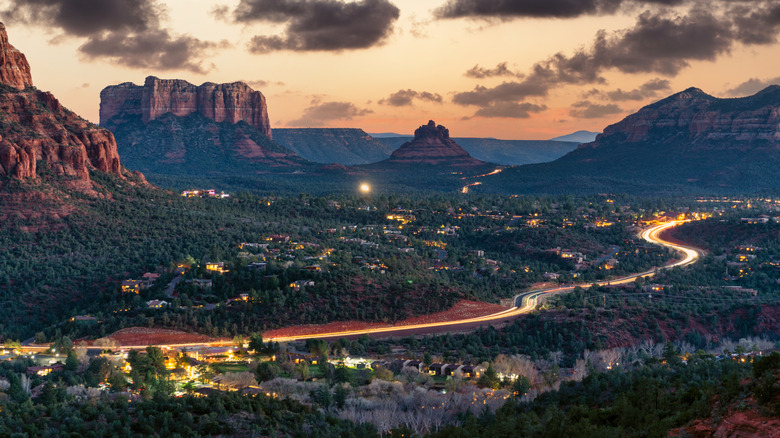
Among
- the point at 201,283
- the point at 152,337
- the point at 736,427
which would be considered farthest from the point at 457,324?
the point at 736,427

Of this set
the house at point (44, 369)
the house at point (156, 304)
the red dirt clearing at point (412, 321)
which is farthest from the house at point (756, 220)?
the house at point (44, 369)

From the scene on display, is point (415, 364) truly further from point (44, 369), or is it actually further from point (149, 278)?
point (149, 278)

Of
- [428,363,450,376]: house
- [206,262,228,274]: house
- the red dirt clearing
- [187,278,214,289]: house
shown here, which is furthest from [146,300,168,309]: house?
[428,363,450,376]: house

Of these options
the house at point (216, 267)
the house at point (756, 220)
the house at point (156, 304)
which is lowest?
the house at point (156, 304)

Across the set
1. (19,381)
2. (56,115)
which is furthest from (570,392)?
(56,115)

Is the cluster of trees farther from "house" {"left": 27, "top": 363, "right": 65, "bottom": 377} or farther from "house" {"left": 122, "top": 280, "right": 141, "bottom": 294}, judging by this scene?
"house" {"left": 122, "top": 280, "right": 141, "bottom": 294}

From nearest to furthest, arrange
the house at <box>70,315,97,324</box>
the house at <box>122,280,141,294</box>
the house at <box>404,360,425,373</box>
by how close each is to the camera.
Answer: the house at <box>404,360,425,373</box> < the house at <box>70,315,97,324</box> < the house at <box>122,280,141,294</box>

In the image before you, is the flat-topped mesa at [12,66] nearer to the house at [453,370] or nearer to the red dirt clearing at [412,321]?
the red dirt clearing at [412,321]
